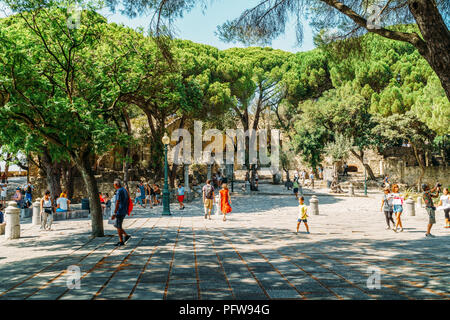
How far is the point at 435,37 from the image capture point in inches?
181

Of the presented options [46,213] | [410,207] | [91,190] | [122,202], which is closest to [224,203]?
[91,190]

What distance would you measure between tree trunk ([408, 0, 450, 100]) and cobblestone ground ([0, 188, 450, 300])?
112 inches

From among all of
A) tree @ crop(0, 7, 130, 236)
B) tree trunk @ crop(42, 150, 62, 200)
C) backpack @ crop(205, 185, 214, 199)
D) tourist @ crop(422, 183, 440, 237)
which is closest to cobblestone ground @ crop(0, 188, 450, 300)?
tourist @ crop(422, 183, 440, 237)

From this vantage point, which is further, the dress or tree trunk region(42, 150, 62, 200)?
tree trunk region(42, 150, 62, 200)

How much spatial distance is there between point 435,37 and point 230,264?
4.58 meters

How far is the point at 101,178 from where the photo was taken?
27.7m

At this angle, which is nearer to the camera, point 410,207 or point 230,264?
point 230,264

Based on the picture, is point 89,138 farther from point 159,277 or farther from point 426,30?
point 426,30

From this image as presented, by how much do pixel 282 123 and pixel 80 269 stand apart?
33794 millimetres

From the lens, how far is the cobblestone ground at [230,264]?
4258mm

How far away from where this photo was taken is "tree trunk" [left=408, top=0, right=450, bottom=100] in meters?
4.52

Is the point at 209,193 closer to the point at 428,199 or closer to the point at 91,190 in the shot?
the point at 91,190

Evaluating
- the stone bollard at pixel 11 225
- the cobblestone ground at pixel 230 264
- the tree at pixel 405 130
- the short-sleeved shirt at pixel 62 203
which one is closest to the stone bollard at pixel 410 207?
the cobblestone ground at pixel 230 264

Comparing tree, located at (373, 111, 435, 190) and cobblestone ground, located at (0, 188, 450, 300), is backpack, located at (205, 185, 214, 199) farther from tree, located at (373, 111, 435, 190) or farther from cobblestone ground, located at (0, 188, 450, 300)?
tree, located at (373, 111, 435, 190)
